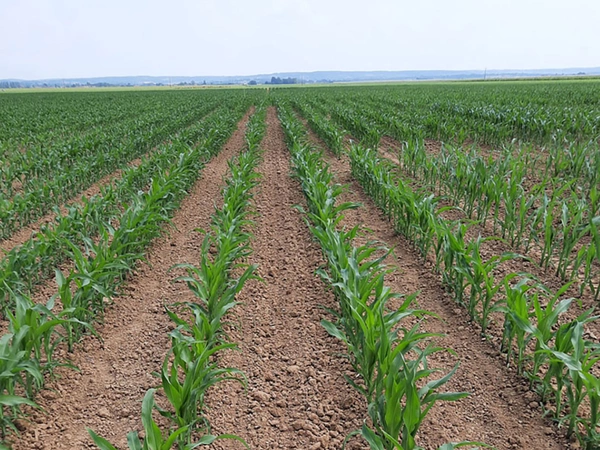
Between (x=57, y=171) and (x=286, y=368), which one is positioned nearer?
(x=286, y=368)

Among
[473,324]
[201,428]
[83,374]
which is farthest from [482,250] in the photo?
[83,374]

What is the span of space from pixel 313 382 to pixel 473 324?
1413 millimetres

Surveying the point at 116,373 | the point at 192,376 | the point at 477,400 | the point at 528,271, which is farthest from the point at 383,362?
the point at 528,271

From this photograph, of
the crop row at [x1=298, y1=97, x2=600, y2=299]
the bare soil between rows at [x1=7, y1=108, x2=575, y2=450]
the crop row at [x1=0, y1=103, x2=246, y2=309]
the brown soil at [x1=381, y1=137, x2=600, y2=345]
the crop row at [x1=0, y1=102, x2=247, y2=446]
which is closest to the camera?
the crop row at [x1=0, y1=102, x2=247, y2=446]

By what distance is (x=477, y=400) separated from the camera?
2.75 meters

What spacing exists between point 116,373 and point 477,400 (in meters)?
2.41

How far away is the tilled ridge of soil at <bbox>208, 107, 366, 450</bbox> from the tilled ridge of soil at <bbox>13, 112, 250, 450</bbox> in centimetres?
54

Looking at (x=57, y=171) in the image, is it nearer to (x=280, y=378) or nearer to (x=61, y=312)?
(x=61, y=312)

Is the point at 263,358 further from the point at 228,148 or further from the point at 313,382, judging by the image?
the point at 228,148

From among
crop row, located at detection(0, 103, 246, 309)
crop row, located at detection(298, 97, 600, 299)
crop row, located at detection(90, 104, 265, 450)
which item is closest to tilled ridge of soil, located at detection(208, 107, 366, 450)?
crop row, located at detection(90, 104, 265, 450)

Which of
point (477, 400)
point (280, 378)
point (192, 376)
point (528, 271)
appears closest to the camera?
point (192, 376)

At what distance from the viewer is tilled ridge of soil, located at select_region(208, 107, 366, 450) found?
261 centimetres

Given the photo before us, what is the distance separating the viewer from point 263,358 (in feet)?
10.8

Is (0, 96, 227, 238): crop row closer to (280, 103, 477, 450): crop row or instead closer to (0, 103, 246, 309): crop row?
(0, 103, 246, 309): crop row
